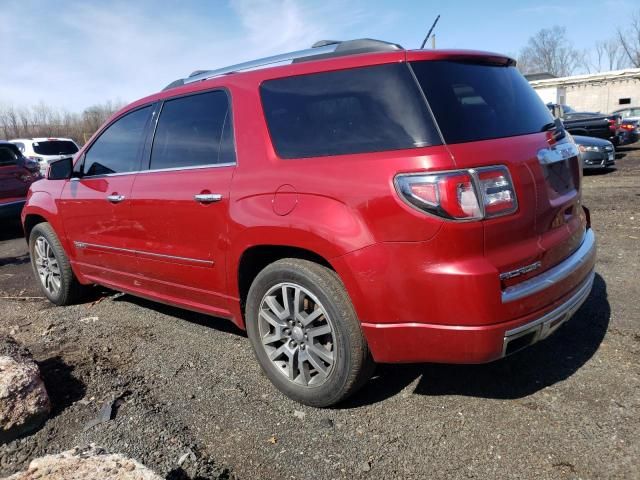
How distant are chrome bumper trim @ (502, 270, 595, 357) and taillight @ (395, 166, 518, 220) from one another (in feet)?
1.79

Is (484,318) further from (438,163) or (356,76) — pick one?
(356,76)

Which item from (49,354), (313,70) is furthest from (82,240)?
(313,70)

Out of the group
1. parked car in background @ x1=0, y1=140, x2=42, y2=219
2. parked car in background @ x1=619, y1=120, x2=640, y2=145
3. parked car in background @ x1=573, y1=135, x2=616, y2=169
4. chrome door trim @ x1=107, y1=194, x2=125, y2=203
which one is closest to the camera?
chrome door trim @ x1=107, y1=194, x2=125, y2=203

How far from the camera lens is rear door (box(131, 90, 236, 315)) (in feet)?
10.4

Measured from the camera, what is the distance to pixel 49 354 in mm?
3840

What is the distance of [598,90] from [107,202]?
4371cm

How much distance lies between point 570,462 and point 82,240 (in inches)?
158

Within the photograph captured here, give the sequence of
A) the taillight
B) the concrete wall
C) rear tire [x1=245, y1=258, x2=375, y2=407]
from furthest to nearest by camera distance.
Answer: the concrete wall, rear tire [x1=245, y1=258, x2=375, y2=407], the taillight

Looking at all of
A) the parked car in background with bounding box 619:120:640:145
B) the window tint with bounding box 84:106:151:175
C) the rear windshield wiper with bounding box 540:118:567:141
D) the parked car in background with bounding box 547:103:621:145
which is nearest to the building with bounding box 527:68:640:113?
the parked car in background with bounding box 619:120:640:145

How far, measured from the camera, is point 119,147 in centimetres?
413

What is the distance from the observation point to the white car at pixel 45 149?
15047mm

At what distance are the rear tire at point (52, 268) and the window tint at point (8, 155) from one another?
4.63m

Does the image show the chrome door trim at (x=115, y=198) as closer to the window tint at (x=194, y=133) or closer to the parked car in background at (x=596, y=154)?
the window tint at (x=194, y=133)

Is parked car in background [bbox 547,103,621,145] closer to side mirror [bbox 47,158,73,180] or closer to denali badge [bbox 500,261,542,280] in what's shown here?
side mirror [bbox 47,158,73,180]
